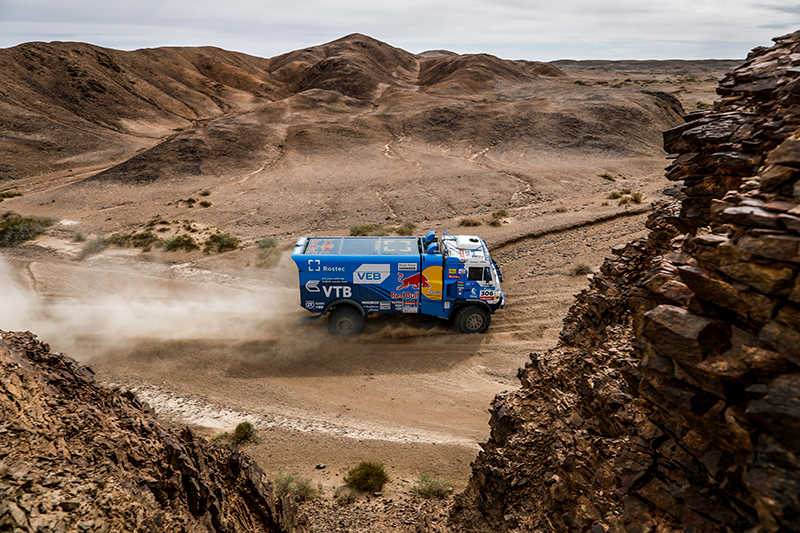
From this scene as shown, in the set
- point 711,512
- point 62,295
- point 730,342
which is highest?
point 730,342

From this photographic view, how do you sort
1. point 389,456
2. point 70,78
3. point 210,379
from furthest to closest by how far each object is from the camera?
1. point 70,78
2. point 210,379
3. point 389,456

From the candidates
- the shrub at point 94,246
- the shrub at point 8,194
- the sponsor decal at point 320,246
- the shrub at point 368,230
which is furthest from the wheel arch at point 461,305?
the shrub at point 8,194

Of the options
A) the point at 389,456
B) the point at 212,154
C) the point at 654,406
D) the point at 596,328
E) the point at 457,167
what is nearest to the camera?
the point at 654,406

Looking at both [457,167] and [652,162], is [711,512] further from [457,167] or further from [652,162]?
[652,162]

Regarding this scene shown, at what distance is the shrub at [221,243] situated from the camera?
953 inches

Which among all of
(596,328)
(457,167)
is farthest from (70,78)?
(596,328)

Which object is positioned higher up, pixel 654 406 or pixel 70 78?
pixel 70 78

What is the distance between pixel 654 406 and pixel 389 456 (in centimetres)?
730

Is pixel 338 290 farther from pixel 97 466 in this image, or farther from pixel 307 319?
pixel 97 466

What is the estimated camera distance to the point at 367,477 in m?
9.52

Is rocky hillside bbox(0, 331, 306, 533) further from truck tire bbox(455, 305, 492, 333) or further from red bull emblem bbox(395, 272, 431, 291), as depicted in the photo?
truck tire bbox(455, 305, 492, 333)

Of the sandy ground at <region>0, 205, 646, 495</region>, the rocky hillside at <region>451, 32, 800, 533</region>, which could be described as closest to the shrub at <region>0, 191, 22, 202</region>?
the sandy ground at <region>0, 205, 646, 495</region>

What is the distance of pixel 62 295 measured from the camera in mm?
18938

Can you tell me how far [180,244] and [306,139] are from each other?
28727 millimetres
